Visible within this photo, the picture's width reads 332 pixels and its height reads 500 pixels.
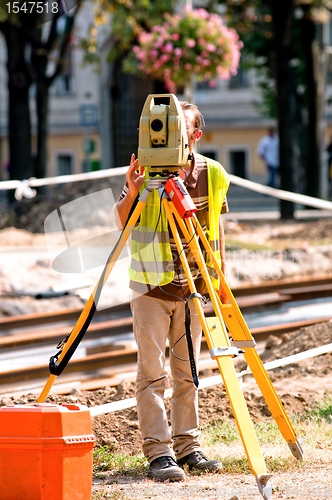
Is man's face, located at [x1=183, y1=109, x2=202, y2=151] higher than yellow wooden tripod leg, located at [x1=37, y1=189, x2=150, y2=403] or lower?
higher

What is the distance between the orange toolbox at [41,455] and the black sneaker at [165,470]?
79 cm

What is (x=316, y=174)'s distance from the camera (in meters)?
23.4

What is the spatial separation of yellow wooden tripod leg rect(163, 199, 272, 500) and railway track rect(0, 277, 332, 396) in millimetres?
2792

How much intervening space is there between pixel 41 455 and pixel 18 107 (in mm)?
16888

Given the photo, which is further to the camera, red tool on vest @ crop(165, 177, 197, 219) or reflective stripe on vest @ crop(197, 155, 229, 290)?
reflective stripe on vest @ crop(197, 155, 229, 290)

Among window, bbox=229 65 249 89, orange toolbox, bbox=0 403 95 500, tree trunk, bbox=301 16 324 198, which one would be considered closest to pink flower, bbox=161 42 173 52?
tree trunk, bbox=301 16 324 198

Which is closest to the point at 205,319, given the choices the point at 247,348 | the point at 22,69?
the point at 247,348

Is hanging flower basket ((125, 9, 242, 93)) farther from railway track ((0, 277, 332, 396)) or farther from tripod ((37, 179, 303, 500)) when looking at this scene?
tripod ((37, 179, 303, 500))

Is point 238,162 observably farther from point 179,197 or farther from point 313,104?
point 179,197

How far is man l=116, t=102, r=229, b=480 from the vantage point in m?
5.32

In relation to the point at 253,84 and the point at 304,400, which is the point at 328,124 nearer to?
the point at 253,84

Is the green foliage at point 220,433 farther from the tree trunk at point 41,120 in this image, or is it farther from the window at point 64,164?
the window at point 64,164

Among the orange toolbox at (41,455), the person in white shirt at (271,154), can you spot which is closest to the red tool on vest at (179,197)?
the orange toolbox at (41,455)

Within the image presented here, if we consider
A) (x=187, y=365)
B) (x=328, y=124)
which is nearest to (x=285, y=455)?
(x=187, y=365)
